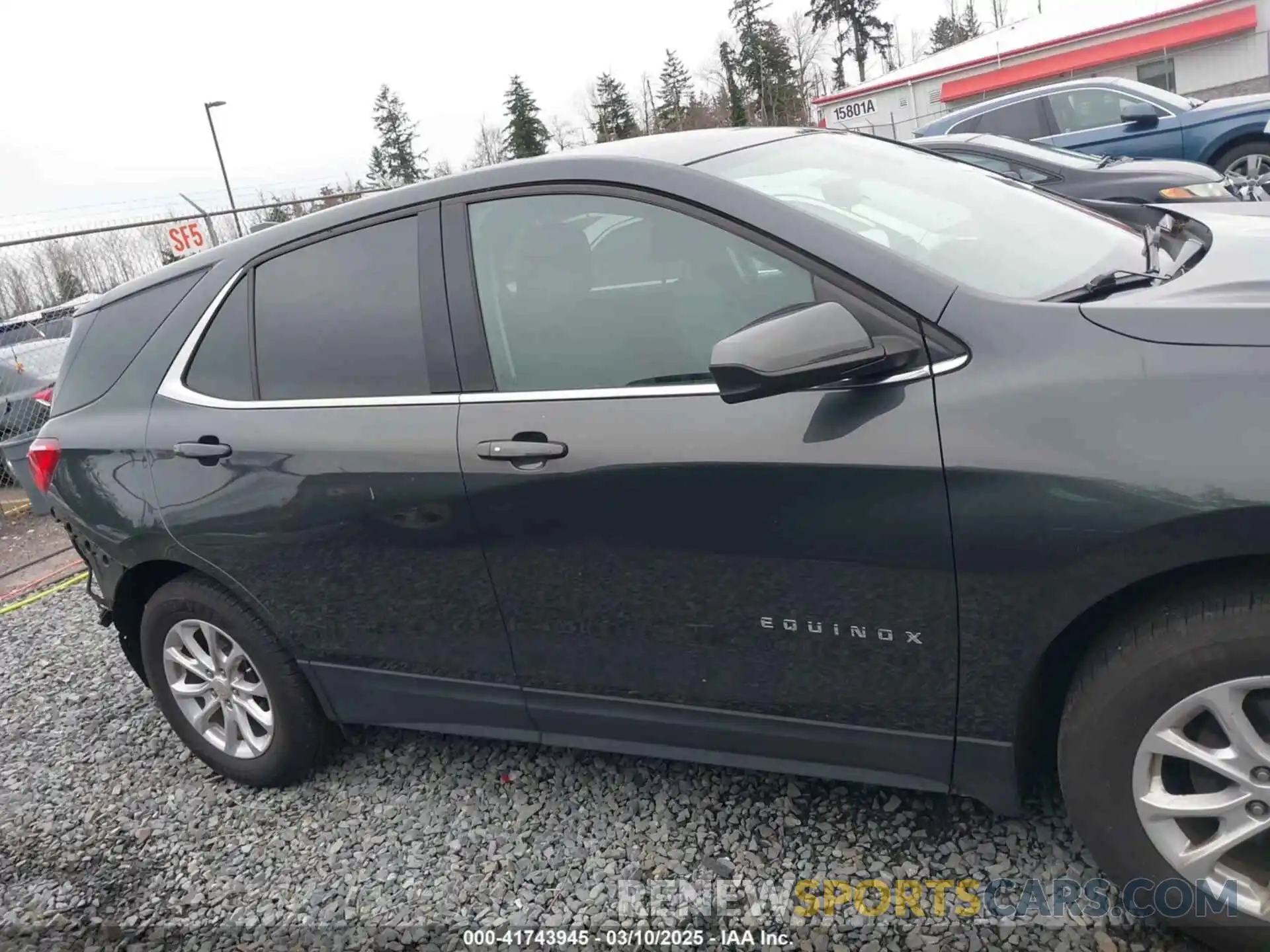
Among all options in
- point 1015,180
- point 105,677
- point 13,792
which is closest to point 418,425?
point 1015,180

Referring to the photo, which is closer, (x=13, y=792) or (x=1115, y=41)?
(x=13, y=792)

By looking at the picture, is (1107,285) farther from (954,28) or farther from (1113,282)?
(954,28)

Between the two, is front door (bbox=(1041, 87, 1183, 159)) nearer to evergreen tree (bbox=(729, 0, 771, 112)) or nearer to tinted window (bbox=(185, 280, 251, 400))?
tinted window (bbox=(185, 280, 251, 400))

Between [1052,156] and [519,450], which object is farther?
[1052,156]

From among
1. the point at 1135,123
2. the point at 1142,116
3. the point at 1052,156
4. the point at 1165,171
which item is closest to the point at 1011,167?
the point at 1052,156

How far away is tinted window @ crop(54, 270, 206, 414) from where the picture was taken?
125 inches

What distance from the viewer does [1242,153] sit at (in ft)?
30.4

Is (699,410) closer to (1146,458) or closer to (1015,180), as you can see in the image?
(1146,458)

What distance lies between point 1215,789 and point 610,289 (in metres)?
1.67

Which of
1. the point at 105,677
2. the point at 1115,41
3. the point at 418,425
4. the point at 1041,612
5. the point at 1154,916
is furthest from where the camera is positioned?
the point at 1115,41

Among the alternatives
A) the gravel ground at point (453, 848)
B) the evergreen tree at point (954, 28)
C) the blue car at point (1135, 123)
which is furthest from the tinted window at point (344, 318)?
the evergreen tree at point (954, 28)

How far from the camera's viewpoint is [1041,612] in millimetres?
1880

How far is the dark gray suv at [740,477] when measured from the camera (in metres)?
1.80

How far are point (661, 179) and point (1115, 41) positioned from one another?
100 feet
